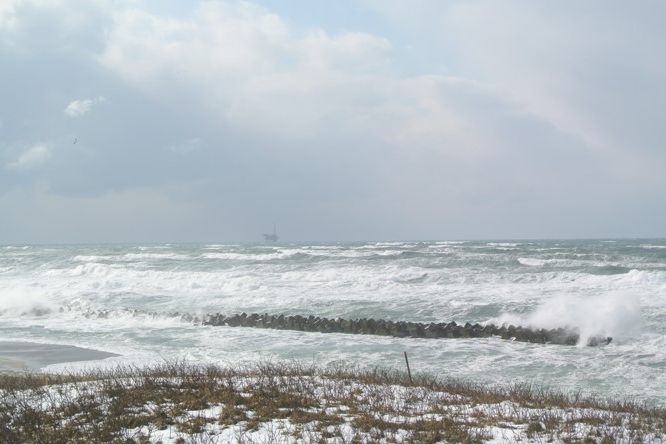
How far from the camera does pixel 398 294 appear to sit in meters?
32.6

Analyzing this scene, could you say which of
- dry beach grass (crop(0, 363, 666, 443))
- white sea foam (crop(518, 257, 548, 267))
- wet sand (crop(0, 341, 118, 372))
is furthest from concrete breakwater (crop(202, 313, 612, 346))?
white sea foam (crop(518, 257, 548, 267))

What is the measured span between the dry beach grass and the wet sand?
23.6 feet

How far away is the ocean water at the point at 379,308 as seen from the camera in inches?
645

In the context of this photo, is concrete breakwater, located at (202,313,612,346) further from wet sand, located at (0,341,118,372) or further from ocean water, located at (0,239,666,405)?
wet sand, located at (0,341,118,372)

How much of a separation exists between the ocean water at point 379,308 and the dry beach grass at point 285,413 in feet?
18.5

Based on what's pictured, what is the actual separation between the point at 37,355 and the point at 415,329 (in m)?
13.8

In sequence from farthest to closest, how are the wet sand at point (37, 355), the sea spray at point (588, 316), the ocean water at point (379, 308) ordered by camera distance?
the sea spray at point (588, 316), the ocean water at point (379, 308), the wet sand at point (37, 355)

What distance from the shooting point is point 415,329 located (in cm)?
2138

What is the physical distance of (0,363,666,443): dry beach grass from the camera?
6.58 m

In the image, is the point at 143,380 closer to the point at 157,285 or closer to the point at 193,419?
the point at 193,419

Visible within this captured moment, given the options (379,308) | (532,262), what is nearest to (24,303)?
(379,308)

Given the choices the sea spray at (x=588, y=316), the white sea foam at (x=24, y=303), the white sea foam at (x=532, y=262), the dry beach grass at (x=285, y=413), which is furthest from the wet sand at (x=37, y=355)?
the white sea foam at (x=532, y=262)

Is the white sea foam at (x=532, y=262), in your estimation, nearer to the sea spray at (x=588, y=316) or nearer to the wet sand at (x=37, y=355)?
the sea spray at (x=588, y=316)

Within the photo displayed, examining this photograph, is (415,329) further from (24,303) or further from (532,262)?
(532,262)
